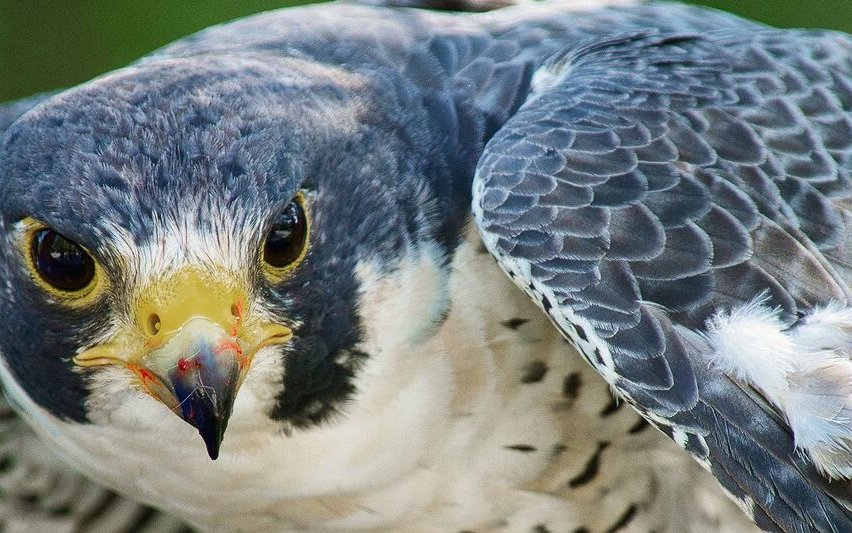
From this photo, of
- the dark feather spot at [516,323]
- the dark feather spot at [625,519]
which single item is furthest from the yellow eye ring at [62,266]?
the dark feather spot at [625,519]

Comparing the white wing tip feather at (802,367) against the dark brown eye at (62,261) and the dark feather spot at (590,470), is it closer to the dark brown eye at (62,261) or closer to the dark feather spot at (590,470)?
the dark feather spot at (590,470)

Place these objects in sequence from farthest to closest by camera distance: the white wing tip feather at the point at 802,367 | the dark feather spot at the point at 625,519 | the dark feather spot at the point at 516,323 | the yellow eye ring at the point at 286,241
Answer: the dark feather spot at the point at 625,519 < the dark feather spot at the point at 516,323 < the yellow eye ring at the point at 286,241 < the white wing tip feather at the point at 802,367

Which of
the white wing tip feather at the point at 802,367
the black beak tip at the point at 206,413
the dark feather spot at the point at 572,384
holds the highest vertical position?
the black beak tip at the point at 206,413

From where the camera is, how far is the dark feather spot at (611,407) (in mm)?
3495

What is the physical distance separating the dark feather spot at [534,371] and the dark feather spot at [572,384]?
0.07m

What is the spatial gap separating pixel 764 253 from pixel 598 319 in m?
0.43

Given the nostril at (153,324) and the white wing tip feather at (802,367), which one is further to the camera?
the nostril at (153,324)

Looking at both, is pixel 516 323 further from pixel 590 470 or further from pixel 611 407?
pixel 590 470

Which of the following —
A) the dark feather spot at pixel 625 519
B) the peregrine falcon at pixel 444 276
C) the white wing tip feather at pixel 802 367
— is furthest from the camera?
the dark feather spot at pixel 625 519

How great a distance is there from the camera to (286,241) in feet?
9.78

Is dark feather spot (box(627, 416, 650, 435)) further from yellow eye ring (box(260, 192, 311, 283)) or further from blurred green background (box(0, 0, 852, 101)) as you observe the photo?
blurred green background (box(0, 0, 852, 101))

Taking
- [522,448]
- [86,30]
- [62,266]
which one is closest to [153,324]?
[62,266]

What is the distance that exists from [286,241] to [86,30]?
15.3ft

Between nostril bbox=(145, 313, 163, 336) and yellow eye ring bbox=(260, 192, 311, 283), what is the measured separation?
0.27 metres
